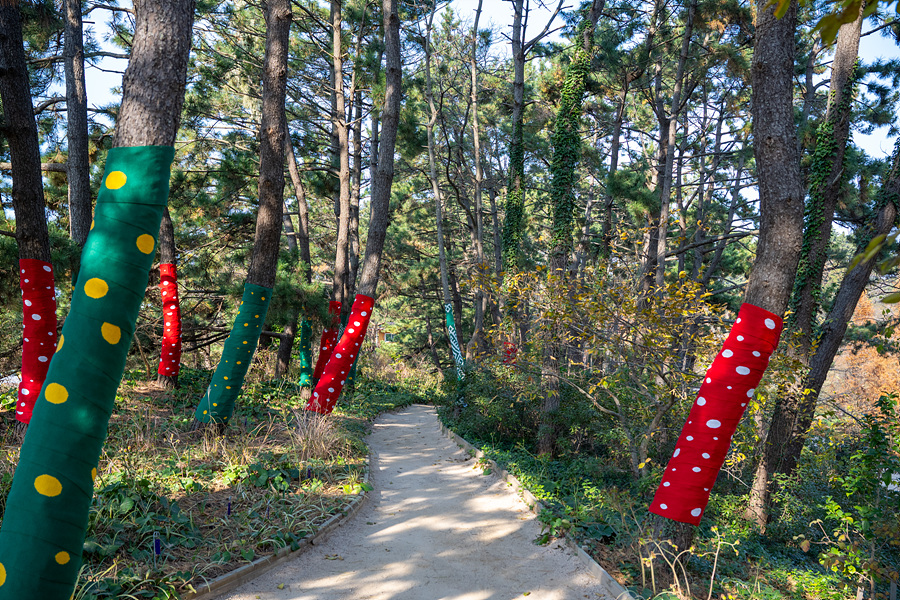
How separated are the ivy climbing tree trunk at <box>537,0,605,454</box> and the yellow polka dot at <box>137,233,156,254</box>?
6.12 metres

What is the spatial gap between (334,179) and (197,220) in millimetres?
4084

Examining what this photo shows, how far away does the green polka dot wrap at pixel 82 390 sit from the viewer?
2439 millimetres

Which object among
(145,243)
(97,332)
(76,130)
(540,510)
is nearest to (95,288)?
(97,332)

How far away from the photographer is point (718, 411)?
13.7 ft

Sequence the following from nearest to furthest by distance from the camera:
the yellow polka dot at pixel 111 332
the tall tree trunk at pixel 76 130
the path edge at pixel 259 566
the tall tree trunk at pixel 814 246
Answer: the yellow polka dot at pixel 111 332 → the path edge at pixel 259 566 → the tall tree trunk at pixel 814 246 → the tall tree trunk at pixel 76 130

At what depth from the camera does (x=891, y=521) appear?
15.0ft

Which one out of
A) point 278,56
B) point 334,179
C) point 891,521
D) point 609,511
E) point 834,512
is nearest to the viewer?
point 834,512

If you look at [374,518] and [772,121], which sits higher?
[772,121]

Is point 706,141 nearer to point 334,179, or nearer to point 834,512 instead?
point 334,179

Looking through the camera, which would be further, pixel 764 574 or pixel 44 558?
pixel 764 574

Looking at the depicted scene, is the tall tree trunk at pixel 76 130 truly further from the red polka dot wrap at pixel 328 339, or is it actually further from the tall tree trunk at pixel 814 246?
the tall tree trunk at pixel 814 246

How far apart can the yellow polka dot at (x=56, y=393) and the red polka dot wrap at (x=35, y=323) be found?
4.24 m

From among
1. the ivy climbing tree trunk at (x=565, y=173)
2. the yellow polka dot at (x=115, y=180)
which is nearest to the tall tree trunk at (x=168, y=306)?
the ivy climbing tree trunk at (x=565, y=173)

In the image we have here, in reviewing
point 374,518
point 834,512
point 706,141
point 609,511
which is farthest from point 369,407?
point 706,141
